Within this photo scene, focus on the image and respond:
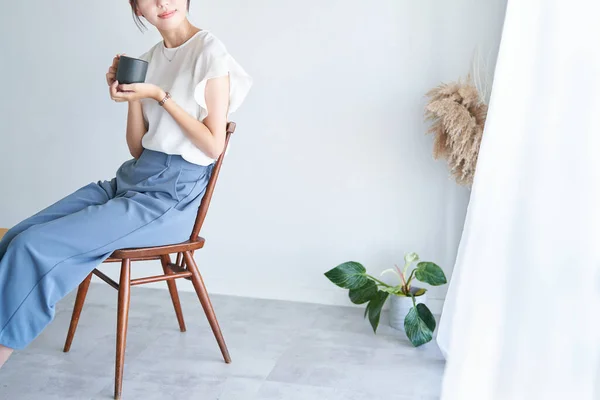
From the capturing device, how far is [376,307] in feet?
7.37

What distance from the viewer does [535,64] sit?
110 centimetres

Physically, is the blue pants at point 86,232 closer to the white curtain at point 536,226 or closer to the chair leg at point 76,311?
the chair leg at point 76,311

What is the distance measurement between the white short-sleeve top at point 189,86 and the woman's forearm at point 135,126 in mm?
23

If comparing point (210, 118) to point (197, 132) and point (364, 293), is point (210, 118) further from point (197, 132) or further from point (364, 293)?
point (364, 293)

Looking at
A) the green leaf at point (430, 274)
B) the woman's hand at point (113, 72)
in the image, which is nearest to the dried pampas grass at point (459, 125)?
the green leaf at point (430, 274)

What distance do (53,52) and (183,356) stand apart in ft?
4.53

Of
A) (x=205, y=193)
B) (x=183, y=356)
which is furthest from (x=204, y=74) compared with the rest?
(x=183, y=356)

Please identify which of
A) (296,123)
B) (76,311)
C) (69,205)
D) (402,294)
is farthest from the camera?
(296,123)

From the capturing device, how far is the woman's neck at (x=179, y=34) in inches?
78.5

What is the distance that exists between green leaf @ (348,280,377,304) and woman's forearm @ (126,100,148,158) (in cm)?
82

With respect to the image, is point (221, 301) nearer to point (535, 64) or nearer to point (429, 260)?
Answer: point (429, 260)

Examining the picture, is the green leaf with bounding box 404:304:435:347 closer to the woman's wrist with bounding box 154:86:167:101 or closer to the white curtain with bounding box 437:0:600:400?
the white curtain with bounding box 437:0:600:400

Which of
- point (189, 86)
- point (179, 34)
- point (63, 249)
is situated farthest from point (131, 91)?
point (63, 249)

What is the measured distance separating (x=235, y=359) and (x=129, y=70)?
88cm
